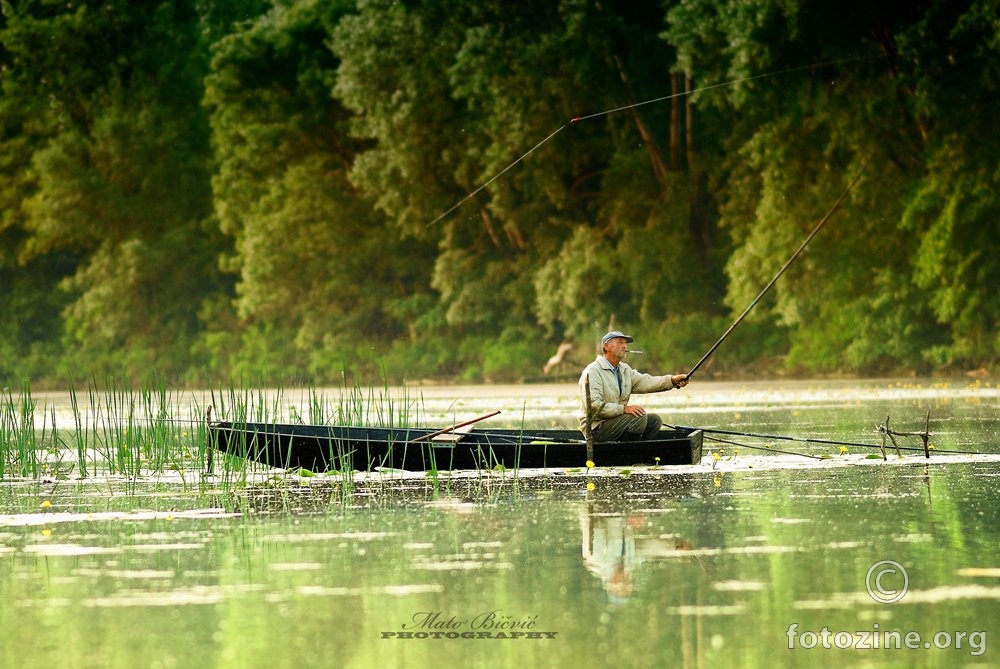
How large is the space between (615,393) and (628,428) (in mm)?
385

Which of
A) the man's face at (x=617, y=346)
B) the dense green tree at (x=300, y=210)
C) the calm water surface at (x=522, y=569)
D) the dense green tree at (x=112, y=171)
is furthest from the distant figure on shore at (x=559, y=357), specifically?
the man's face at (x=617, y=346)

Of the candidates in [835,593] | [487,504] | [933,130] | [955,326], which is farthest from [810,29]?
[835,593]

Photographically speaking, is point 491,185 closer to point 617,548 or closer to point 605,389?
point 605,389

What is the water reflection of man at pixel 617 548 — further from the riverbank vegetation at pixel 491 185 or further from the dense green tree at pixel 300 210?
the dense green tree at pixel 300 210

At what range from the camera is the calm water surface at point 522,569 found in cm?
783

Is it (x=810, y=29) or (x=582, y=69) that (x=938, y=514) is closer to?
(x=810, y=29)

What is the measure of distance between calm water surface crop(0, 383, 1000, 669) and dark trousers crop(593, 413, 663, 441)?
0.37 metres

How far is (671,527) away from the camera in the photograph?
11.8m

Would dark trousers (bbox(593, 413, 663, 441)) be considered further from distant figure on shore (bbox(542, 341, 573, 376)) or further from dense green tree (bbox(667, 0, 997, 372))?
distant figure on shore (bbox(542, 341, 573, 376))

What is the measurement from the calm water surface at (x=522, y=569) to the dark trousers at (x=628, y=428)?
1.23ft

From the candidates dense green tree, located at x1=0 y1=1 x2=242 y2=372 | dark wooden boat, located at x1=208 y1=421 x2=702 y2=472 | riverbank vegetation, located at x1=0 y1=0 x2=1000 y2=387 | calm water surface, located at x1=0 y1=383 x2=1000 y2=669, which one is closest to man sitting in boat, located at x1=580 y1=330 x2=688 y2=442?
dark wooden boat, located at x1=208 y1=421 x2=702 y2=472

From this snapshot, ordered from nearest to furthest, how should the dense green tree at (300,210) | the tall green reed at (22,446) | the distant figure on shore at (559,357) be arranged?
the tall green reed at (22,446)
the distant figure on shore at (559,357)
the dense green tree at (300,210)

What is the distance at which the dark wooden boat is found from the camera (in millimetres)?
16516

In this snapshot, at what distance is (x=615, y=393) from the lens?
1644cm
